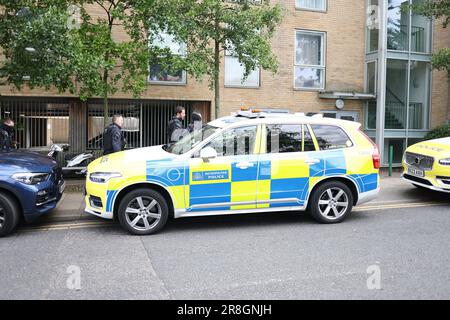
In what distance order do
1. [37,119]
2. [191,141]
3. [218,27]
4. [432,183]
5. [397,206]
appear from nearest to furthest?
[191,141], [397,206], [432,183], [218,27], [37,119]

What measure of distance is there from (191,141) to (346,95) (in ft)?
30.0

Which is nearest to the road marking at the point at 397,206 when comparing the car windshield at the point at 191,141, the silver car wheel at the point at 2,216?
the car windshield at the point at 191,141

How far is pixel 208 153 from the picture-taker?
21.0 ft

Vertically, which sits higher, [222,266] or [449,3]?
[449,3]

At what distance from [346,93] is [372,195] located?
8.14 m

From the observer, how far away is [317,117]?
735 cm

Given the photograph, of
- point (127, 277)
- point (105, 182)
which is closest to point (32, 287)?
point (127, 277)

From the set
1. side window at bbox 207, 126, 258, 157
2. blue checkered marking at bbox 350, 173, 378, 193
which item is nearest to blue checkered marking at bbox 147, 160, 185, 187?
side window at bbox 207, 126, 258, 157

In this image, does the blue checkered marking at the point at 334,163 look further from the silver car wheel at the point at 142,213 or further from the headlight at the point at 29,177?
the headlight at the point at 29,177

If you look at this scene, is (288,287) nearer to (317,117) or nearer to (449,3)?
(317,117)

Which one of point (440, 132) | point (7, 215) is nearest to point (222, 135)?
point (7, 215)

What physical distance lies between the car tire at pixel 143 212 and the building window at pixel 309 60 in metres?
9.28

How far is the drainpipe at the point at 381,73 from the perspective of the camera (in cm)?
1462

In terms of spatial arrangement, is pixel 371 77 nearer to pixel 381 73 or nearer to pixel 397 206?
pixel 381 73
